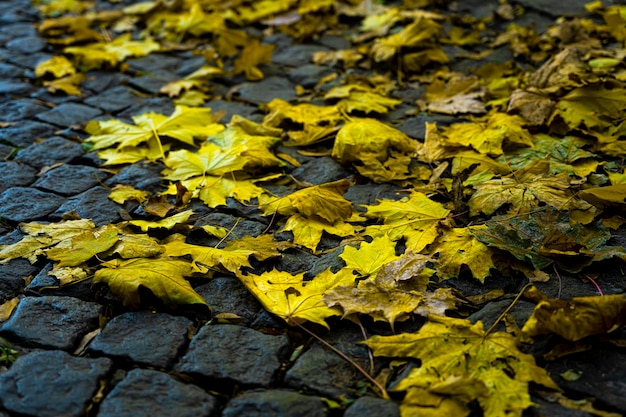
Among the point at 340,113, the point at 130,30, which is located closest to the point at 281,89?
the point at 340,113

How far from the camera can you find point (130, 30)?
470cm

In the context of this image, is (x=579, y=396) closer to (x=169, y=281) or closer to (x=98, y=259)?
(x=169, y=281)

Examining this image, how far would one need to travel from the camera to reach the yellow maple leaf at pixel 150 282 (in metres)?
1.92

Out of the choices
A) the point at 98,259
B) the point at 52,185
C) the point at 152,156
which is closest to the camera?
the point at 98,259

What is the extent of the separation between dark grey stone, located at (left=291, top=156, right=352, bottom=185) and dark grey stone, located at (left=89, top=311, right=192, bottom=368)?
1.02 meters

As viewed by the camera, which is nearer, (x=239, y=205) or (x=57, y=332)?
(x=57, y=332)

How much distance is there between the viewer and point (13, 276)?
211 cm

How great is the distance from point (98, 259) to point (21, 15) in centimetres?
381

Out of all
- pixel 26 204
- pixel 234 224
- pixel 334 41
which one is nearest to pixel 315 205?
pixel 234 224

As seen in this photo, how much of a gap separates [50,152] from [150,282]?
56.3 inches

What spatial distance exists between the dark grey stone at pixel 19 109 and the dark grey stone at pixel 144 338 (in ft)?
6.36

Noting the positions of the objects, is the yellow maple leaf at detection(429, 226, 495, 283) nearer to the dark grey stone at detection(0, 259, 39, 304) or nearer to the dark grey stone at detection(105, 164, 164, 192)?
the dark grey stone at detection(105, 164, 164, 192)

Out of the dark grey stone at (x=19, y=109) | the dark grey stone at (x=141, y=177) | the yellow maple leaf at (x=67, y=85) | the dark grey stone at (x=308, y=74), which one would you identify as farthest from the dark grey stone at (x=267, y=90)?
the dark grey stone at (x=19, y=109)

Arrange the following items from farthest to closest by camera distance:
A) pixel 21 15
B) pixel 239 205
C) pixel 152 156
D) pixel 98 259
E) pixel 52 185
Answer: pixel 21 15, pixel 152 156, pixel 52 185, pixel 239 205, pixel 98 259
